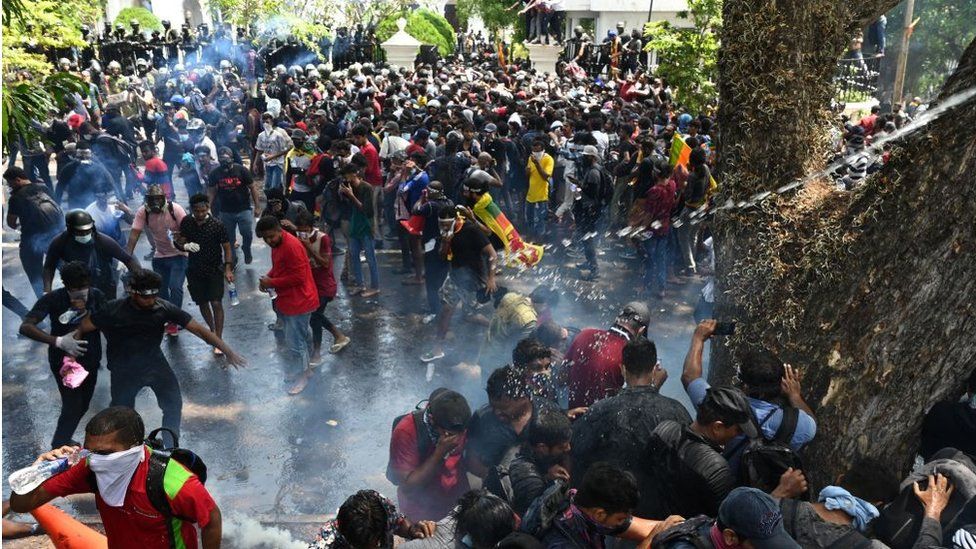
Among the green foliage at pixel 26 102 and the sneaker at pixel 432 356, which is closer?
the green foliage at pixel 26 102

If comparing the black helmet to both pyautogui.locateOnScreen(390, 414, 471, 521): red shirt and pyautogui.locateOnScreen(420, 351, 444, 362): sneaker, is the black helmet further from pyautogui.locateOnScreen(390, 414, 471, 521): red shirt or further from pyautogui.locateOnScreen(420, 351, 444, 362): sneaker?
pyautogui.locateOnScreen(390, 414, 471, 521): red shirt

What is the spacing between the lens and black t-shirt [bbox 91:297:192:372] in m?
6.06

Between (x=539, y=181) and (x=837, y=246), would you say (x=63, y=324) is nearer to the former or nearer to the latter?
(x=837, y=246)

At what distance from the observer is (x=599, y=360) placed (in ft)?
18.2

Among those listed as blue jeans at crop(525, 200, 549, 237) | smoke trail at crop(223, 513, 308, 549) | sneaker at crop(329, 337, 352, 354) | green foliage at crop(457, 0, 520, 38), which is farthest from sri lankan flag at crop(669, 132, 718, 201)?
green foliage at crop(457, 0, 520, 38)

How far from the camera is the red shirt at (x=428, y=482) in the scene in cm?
481

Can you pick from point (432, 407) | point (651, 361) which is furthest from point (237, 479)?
point (651, 361)

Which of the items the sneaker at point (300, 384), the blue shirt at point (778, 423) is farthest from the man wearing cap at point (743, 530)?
the sneaker at point (300, 384)

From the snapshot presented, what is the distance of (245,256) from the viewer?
11.7m

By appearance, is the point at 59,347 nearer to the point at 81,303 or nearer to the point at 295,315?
the point at 81,303

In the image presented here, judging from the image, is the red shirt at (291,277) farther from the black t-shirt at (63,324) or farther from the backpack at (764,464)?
the backpack at (764,464)

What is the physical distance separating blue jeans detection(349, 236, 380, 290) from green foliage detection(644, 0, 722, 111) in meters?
6.69

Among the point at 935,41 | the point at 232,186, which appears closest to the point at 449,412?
the point at 232,186

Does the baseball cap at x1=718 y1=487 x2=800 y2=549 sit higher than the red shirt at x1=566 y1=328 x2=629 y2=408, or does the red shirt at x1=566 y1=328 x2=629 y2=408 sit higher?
the baseball cap at x1=718 y1=487 x2=800 y2=549
